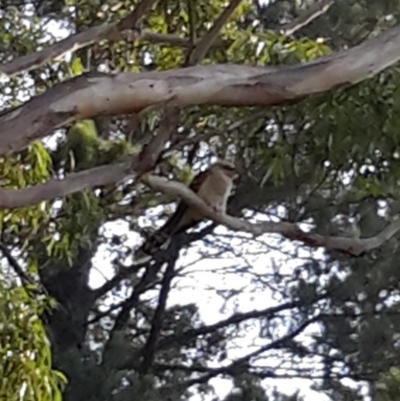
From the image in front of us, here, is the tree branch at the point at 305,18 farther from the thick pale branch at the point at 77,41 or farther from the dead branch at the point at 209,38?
the dead branch at the point at 209,38

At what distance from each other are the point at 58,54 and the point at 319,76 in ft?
3.08

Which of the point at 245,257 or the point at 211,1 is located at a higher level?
the point at 245,257

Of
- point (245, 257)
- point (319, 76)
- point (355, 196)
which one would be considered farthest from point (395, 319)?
point (319, 76)

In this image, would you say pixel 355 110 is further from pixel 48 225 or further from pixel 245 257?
pixel 245 257

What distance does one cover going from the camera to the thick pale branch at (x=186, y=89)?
6.75 feet

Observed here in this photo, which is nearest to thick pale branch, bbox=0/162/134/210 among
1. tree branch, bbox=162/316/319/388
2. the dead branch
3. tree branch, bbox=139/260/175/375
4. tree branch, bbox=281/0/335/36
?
the dead branch

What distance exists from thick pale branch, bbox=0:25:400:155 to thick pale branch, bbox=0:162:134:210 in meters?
0.20

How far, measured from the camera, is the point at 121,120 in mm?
3852

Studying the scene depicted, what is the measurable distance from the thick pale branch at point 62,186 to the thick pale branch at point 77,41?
458 mm

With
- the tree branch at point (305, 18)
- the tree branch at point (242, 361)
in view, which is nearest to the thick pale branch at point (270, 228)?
the tree branch at point (305, 18)

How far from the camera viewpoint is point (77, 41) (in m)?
2.94

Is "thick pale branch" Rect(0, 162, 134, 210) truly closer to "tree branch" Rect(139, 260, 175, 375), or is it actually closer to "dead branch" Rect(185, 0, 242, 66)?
"dead branch" Rect(185, 0, 242, 66)

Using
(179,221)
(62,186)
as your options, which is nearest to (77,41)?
(179,221)

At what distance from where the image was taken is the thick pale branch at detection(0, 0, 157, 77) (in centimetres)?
281
